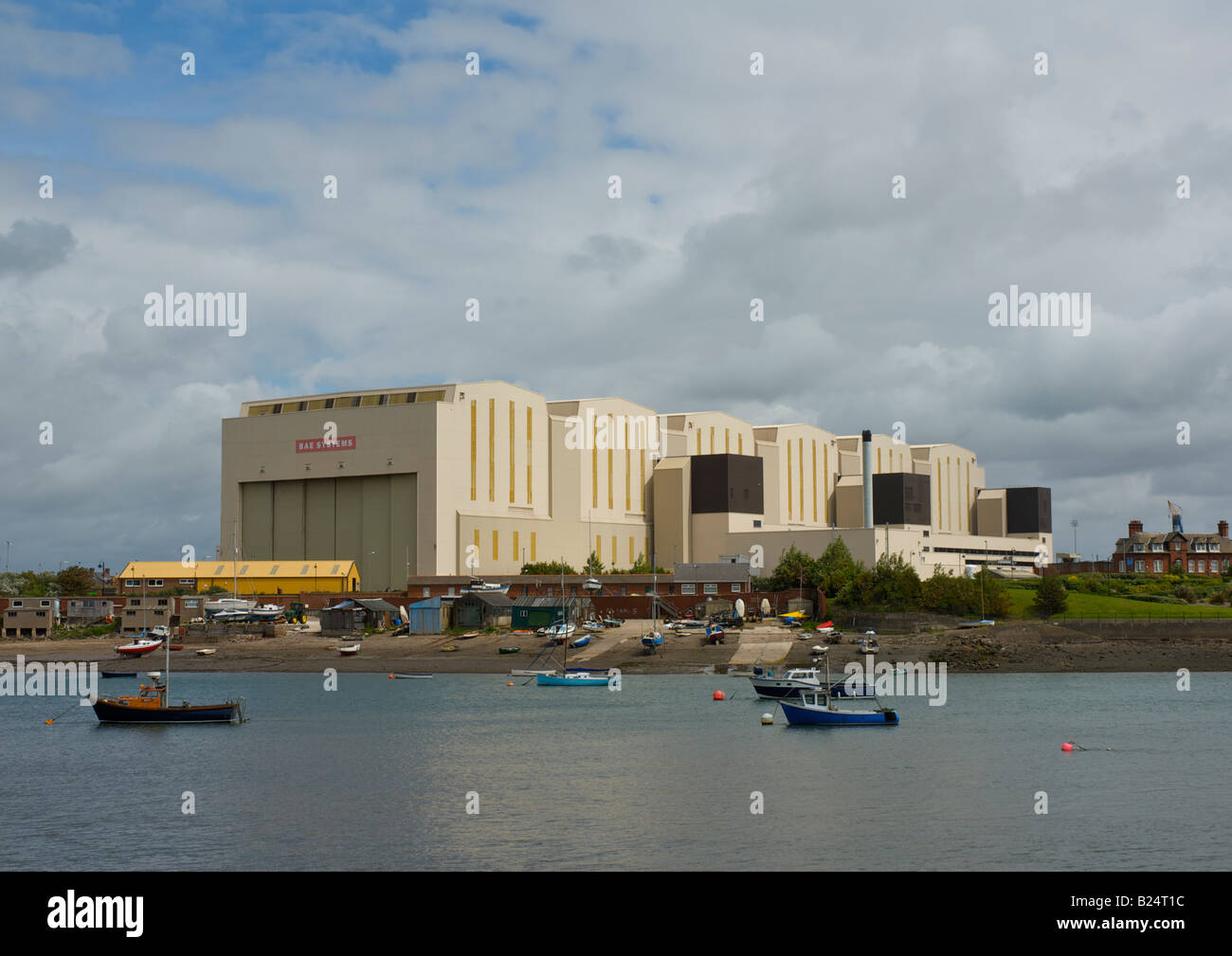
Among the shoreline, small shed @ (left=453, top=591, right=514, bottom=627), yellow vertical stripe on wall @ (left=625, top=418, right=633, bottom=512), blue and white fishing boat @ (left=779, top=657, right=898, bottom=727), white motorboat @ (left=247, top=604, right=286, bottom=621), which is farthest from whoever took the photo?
yellow vertical stripe on wall @ (left=625, top=418, right=633, bottom=512)

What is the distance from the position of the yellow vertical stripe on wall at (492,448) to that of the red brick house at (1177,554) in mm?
96194

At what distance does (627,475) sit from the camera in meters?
157

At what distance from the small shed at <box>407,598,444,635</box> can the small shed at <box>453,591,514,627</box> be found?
176cm

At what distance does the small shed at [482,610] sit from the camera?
120312 mm

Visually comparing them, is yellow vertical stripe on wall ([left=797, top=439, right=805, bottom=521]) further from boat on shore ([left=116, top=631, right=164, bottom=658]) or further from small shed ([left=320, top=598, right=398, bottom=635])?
boat on shore ([left=116, top=631, right=164, bottom=658])

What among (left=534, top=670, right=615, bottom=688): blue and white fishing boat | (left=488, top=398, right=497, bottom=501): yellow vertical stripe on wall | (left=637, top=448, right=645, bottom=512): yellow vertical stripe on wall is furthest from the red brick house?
(left=534, top=670, right=615, bottom=688): blue and white fishing boat

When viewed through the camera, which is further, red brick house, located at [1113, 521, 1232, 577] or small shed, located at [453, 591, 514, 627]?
red brick house, located at [1113, 521, 1232, 577]

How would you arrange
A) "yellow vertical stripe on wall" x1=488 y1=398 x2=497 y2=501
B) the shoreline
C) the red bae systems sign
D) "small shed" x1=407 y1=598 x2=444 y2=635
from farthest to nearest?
"yellow vertical stripe on wall" x1=488 y1=398 x2=497 y2=501
the red bae systems sign
"small shed" x1=407 y1=598 x2=444 y2=635
the shoreline

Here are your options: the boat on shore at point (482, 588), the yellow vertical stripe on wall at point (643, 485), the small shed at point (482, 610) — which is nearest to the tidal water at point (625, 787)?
the small shed at point (482, 610)

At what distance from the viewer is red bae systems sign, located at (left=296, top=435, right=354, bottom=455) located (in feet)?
450

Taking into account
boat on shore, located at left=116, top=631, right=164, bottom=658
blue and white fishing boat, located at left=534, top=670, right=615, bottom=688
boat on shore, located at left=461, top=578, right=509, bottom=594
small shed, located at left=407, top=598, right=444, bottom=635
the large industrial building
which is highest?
the large industrial building

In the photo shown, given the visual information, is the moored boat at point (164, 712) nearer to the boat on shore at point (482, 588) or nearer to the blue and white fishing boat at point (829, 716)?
the blue and white fishing boat at point (829, 716)

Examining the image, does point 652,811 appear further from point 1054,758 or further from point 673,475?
point 673,475

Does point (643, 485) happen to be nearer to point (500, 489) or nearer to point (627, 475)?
point (627, 475)
